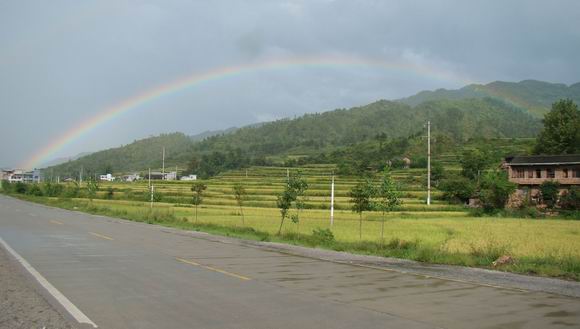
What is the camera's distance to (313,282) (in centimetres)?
1166

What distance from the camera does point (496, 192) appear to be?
213ft

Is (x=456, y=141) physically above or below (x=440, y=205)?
above

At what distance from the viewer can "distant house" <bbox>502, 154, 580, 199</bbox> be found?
6881 cm

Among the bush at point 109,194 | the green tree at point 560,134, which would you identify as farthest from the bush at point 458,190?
the bush at point 109,194

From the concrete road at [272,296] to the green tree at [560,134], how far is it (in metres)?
87.9

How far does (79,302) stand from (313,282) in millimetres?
4948

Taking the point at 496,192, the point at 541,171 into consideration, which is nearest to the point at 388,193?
the point at 496,192

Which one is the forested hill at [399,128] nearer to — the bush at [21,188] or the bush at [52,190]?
the bush at [21,188]

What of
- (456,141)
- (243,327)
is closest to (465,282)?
(243,327)

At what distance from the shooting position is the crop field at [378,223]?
56.8ft

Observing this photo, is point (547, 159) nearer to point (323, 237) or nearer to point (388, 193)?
→ point (388, 193)

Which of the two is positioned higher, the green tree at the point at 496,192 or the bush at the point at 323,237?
the green tree at the point at 496,192

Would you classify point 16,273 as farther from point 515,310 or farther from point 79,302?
point 515,310

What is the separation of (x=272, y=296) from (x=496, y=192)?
201 ft
